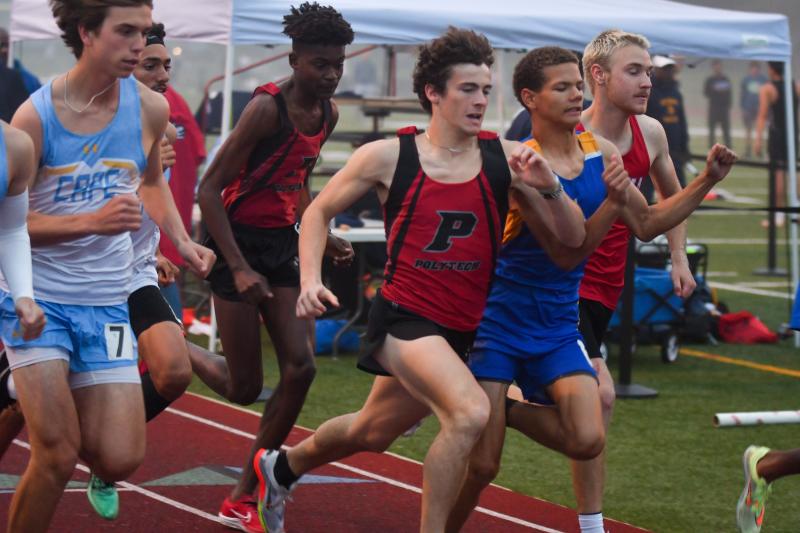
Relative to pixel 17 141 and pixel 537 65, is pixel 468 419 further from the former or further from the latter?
pixel 17 141

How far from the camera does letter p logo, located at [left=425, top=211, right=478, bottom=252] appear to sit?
17.2ft

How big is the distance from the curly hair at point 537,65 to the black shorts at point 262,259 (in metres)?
1.40

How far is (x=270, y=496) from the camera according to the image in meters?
6.04

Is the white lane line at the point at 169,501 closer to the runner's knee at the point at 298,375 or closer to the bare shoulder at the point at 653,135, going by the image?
the runner's knee at the point at 298,375

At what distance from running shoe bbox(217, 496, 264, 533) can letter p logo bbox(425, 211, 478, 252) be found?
160cm

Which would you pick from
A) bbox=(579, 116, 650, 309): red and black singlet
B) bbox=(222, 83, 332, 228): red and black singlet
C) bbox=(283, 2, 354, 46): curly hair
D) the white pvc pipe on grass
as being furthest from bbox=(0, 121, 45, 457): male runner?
the white pvc pipe on grass

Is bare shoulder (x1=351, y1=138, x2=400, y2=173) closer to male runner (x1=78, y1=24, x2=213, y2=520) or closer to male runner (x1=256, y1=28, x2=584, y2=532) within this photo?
male runner (x1=256, y1=28, x2=584, y2=532)

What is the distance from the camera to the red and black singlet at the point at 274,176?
21.3ft

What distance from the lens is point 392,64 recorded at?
51.8ft

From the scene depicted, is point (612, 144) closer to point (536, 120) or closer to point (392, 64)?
point (536, 120)

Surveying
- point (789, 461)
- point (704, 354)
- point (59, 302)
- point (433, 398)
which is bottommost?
point (704, 354)

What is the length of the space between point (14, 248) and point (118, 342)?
0.59 metres

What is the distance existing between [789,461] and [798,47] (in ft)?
112

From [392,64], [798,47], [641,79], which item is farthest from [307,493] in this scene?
[798,47]
